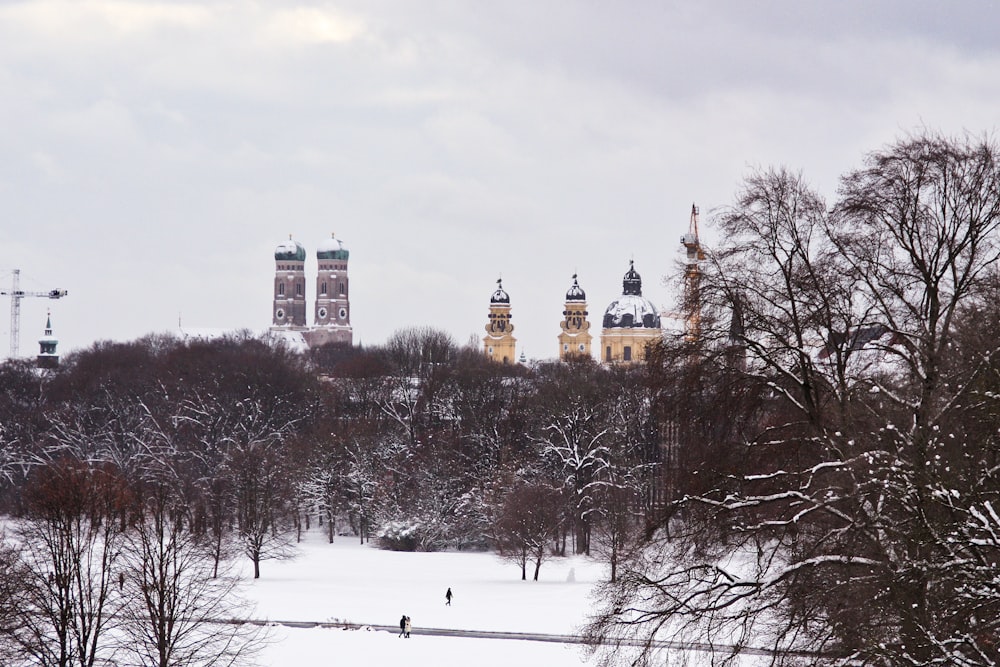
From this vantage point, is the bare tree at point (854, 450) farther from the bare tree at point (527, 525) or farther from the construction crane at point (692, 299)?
the bare tree at point (527, 525)

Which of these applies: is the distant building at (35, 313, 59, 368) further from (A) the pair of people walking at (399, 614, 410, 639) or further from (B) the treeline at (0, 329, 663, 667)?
(A) the pair of people walking at (399, 614, 410, 639)

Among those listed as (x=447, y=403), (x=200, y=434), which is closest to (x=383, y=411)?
(x=447, y=403)

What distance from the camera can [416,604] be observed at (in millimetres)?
50156

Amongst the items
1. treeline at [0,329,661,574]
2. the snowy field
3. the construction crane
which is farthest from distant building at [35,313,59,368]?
the construction crane

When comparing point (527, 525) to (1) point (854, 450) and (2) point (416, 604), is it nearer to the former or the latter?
(2) point (416, 604)

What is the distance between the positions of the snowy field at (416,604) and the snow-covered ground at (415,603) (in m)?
0.03

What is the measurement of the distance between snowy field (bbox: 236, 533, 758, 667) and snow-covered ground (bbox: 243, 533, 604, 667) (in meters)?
0.03

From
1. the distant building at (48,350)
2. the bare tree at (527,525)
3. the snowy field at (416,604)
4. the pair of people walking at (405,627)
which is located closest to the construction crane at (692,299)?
the snowy field at (416,604)

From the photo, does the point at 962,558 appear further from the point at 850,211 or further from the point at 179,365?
the point at 179,365

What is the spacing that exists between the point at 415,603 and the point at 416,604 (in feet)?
1.04

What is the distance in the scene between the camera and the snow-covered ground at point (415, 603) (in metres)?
38.0

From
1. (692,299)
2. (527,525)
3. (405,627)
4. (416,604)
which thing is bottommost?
(405,627)

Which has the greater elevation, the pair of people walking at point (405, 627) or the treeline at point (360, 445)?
the treeline at point (360, 445)

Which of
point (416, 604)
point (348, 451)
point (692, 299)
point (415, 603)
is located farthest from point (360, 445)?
point (692, 299)
